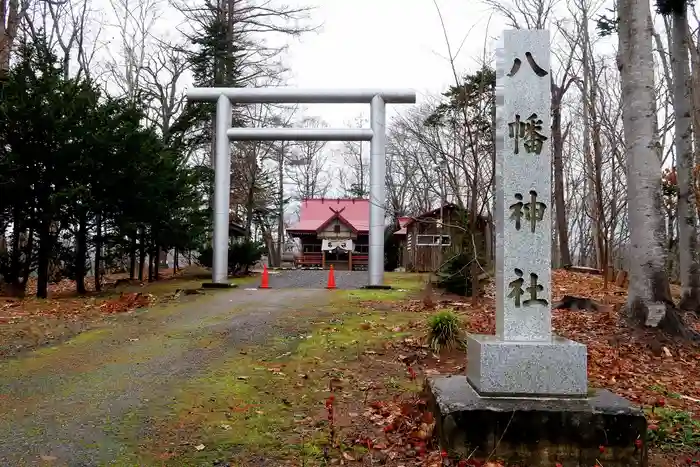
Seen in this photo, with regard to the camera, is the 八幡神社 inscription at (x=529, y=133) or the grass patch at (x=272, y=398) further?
the 八幡神社 inscription at (x=529, y=133)

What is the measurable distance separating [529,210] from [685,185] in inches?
282

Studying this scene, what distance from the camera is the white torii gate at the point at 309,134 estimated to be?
49.3 feet

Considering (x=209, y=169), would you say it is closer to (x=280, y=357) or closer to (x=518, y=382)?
(x=280, y=357)

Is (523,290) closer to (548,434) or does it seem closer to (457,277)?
(548,434)

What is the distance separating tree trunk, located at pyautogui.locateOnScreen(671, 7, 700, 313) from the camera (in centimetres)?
978

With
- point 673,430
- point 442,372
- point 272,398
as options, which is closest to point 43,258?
A: point 272,398

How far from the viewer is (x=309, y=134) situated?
1549 cm

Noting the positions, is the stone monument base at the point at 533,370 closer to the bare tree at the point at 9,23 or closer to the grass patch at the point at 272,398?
the grass patch at the point at 272,398

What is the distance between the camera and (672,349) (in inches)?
286

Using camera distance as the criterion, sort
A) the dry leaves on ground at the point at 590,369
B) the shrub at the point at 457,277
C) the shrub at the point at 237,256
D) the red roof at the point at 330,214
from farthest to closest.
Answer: the red roof at the point at 330,214, the shrub at the point at 237,256, the shrub at the point at 457,277, the dry leaves on ground at the point at 590,369

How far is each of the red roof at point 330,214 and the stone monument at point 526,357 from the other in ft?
85.9

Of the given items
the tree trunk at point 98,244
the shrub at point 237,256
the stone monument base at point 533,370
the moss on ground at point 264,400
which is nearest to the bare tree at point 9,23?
the tree trunk at point 98,244

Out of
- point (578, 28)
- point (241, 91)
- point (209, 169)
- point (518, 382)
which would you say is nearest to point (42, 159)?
point (241, 91)

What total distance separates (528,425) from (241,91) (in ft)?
45.1
